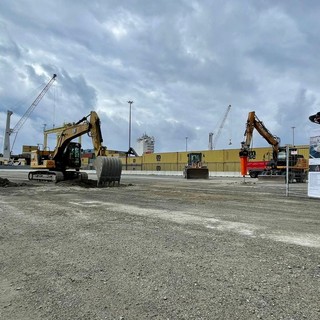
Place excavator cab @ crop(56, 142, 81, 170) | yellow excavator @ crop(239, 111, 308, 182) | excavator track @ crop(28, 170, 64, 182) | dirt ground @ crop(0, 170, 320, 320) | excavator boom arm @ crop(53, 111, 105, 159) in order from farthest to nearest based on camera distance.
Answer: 1. yellow excavator @ crop(239, 111, 308, 182)
2. excavator cab @ crop(56, 142, 81, 170)
3. excavator track @ crop(28, 170, 64, 182)
4. excavator boom arm @ crop(53, 111, 105, 159)
5. dirt ground @ crop(0, 170, 320, 320)

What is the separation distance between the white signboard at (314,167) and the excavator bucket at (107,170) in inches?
478

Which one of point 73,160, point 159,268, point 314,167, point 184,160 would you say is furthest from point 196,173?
point 184,160

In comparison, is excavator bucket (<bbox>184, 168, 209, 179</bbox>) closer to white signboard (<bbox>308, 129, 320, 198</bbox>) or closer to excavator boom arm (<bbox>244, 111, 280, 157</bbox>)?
excavator boom arm (<bbox>244, 111, 280, 157</bbox>)

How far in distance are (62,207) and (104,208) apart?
4.86ft

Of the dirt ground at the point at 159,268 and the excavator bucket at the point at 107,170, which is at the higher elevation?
the excavator bucket at the point at 107,170

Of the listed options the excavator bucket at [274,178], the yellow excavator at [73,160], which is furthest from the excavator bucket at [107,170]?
the excavator bucket at [274,178]

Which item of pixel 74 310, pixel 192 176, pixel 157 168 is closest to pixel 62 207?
pixel 74 310

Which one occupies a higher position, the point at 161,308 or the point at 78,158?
the point at 78,158

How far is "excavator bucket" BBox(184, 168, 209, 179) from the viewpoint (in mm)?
40125

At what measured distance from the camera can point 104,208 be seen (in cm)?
1181

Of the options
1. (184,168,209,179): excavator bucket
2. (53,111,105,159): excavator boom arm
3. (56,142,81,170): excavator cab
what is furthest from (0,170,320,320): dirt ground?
(184,168,209,179): excavator bucket

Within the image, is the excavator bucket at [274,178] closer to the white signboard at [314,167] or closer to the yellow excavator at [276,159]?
the yellow excavator at [276,159]

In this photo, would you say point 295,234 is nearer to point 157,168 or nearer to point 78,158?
point 78,158

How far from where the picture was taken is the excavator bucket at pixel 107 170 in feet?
73.6
